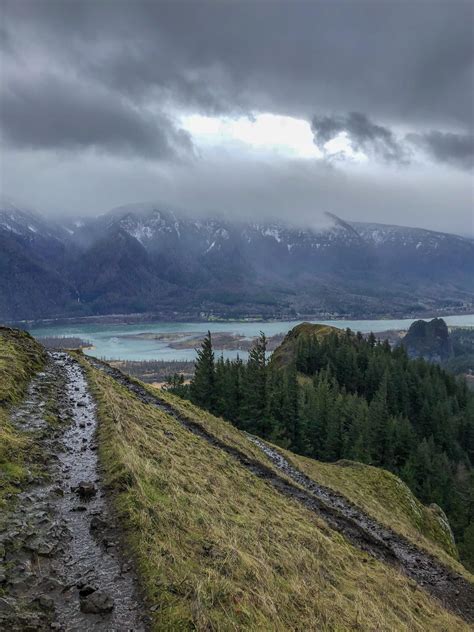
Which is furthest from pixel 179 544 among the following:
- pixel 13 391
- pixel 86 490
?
pixel 13 391

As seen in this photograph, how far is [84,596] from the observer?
28.4 feet

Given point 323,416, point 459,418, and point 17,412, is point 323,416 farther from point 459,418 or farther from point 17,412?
point 17,412

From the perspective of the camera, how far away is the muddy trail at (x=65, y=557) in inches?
313

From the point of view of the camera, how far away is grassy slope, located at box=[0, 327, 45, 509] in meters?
13.3

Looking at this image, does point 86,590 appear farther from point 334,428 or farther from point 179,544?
point 334,428

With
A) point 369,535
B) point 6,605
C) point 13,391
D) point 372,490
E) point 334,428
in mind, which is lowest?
point 334,428

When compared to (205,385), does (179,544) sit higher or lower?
higher

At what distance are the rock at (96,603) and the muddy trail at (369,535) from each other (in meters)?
18.4

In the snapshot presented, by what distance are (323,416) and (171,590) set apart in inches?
2858

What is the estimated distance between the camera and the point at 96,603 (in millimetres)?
8273

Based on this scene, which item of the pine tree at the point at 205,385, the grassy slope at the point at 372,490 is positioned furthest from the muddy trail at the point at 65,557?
the pine tree at the point at 205,385

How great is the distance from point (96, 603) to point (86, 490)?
17.6ft

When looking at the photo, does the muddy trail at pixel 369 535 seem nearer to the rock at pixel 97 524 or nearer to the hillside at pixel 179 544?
the hillside at pixel 179 544

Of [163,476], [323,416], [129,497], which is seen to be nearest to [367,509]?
[163,476]
